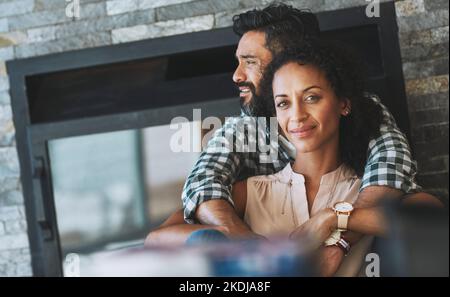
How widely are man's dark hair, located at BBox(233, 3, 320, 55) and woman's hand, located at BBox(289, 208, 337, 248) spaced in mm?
493

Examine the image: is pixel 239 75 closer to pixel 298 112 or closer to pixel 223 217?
pixel 298 112

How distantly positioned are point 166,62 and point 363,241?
2.74ft

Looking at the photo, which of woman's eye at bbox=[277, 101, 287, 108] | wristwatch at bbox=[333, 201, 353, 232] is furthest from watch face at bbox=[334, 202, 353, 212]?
woman's eye at bbox=[277, 101, 287, 108]

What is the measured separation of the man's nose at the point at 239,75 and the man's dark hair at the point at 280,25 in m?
0.11

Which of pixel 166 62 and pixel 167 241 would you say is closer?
pixel 167 241

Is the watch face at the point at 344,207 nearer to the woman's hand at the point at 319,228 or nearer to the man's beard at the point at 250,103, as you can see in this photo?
the woman's hand at the point at 319,228

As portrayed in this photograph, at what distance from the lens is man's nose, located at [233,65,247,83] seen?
7.27ft

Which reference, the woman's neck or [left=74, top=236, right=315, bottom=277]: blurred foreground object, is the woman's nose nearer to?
the woman's neck

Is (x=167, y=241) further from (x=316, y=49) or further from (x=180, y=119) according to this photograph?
(x=316, y=49)

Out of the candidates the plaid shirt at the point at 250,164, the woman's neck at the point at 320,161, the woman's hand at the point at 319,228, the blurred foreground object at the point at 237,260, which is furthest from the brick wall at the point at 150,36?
the blurred foreground object at the point at 237,260

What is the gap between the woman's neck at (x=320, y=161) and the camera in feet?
6.84

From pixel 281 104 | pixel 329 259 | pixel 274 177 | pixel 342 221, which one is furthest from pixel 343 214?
pixel 281 104
